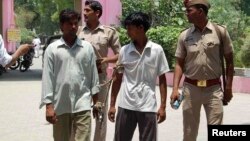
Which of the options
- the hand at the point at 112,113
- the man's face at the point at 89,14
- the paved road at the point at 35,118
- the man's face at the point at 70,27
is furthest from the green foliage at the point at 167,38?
the man's face at the point at 70,27

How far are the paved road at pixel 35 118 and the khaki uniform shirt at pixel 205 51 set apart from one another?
2260mm

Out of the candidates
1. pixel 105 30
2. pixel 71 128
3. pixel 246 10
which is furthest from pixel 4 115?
pixel 246 10

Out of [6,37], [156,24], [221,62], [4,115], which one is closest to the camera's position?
[221,62]

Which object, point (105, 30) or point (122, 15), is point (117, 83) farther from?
point (122, 15)

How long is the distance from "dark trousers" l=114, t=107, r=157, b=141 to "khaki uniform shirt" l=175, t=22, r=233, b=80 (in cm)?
76

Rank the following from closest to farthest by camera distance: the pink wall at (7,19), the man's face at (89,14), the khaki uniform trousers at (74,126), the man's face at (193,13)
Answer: the khaki uniform trousers at (74,126), the man's face at (193,13), the man's face at (89,14), the pink wall at (7,19)

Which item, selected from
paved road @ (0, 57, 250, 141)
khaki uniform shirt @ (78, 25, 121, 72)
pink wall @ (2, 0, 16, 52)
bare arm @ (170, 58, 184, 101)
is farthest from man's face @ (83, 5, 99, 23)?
pink wall @ (2, 0, 16, 52)

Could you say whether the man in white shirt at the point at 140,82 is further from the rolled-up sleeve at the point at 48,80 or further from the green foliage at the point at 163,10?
the green foliage at the point at 163,10

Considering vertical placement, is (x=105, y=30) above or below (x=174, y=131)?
above

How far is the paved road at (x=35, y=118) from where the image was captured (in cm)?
796

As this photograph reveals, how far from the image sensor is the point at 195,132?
221 inches

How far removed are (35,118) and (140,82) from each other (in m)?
5.18

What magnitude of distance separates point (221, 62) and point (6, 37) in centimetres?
1941

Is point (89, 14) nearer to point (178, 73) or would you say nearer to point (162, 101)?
point (178, 73)
